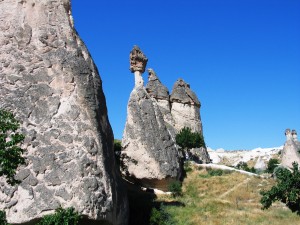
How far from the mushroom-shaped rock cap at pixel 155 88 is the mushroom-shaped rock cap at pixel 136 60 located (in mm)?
7751

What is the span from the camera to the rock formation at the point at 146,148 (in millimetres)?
20797

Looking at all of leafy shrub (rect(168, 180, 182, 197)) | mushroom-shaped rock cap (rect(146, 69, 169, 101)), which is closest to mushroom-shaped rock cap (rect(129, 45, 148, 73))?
leafy shrub (rect(168, 180, 182, 197))

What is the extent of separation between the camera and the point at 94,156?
10.0 meters

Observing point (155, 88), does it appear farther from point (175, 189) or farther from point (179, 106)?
point (175, 189)

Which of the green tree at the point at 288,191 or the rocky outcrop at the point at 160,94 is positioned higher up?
the rocky outcrop at the point at 160,94

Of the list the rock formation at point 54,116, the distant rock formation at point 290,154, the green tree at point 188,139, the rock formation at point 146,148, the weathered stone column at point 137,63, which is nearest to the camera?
the rock formation at point 54,116

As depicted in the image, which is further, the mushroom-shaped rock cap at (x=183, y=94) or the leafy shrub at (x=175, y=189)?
the mushroom-shaped rock cap at (x=183, y=94)

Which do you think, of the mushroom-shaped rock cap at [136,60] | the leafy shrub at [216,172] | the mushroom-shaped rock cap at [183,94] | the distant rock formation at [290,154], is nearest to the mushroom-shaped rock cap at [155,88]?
the mushroom-shaped rock cap at [183,94]

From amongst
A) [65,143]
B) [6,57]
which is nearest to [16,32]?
[6,57]

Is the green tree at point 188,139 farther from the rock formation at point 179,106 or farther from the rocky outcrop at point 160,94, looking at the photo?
the rocky outcrop at point 160,94

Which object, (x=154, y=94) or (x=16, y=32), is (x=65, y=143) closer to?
(x=16, y=32)

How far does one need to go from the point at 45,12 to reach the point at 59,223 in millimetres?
6394

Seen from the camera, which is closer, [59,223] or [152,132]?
[59,223]

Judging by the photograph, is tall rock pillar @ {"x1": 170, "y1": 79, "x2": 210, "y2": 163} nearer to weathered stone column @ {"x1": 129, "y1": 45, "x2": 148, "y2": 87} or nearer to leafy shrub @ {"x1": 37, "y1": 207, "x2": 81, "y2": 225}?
weathered stone column @ {"x1": 129, "y1": 45, "x2": 148, "y2": 87}
